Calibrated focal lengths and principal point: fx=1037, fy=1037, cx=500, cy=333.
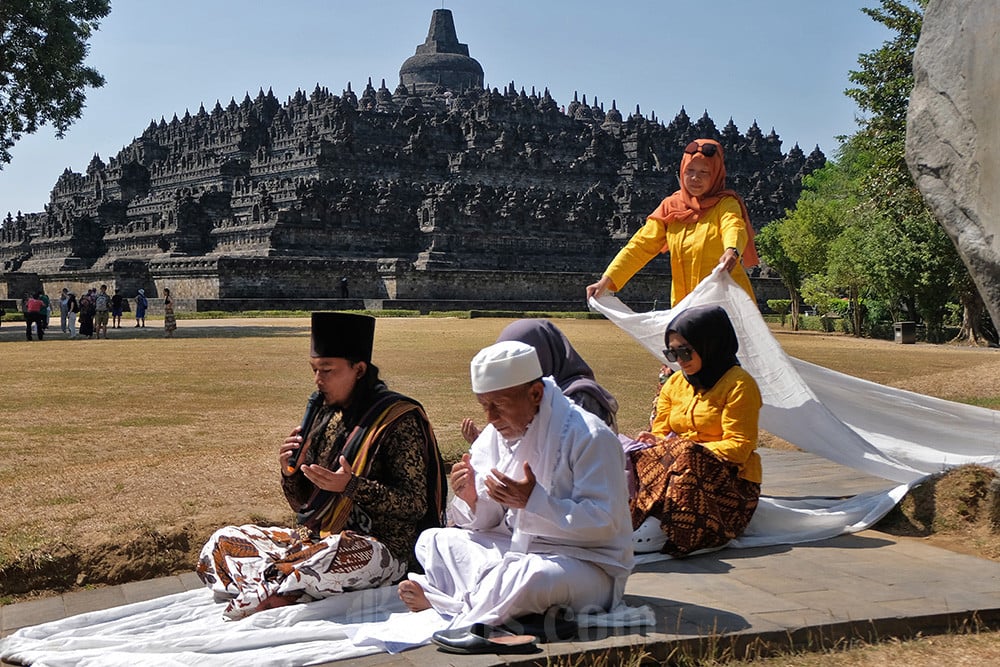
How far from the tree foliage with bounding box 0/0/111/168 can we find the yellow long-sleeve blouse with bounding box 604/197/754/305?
2204 centimetres

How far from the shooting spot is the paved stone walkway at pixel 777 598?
3.59 m

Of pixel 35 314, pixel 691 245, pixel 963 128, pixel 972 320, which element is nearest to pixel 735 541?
pixel 691 245

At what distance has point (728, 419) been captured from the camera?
16.7 ft

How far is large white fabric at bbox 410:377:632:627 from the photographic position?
3.64 meters

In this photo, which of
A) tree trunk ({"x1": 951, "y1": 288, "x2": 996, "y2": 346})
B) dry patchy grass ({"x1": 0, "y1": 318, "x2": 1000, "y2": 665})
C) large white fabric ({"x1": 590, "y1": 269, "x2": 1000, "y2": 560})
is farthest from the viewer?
tree trunk ({"x1": 951, "y1": 288, "x2": 996, "y2": 346})

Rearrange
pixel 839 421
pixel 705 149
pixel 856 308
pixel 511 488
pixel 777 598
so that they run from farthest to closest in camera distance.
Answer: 1. pixel 856 308
2. pixel 705 149
3. pixel 839 421
4. pixel 777 598
5. pixel 511 488

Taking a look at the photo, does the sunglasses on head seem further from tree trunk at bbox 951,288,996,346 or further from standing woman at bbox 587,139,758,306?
tree trunk at bbox 951,288,996,346

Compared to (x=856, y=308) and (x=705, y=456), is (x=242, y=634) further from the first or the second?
(x=856, y=308)

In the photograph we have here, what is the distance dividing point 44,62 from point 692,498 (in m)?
24.6

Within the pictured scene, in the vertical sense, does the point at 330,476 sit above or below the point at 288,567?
above

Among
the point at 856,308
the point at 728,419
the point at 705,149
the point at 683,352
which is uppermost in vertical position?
the point at 705,149

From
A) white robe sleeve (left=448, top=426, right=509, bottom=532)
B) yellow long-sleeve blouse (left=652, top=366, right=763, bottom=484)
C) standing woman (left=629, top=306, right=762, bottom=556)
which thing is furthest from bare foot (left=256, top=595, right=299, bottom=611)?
yellow long-sleeve blouse (left=652, top=366, right=763, bottom=484)

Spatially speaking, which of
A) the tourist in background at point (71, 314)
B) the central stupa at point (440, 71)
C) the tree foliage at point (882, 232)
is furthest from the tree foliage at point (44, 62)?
the central stupa at point (440, 71)

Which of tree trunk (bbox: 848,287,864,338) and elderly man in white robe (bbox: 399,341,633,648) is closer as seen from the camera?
elderly man in white robe (bbox: 399,341,633,648)
